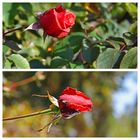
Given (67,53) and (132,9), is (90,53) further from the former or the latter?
(132,9)

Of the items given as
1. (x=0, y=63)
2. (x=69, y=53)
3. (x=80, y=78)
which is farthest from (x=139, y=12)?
(x=80, y=78)

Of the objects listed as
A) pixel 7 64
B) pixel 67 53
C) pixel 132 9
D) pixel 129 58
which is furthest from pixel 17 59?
pixel 132 9

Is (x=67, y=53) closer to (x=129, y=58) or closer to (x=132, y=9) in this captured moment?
(x=129, y=58)

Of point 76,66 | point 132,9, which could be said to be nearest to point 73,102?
point 76,66

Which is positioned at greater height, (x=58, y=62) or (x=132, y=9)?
(x=132, y=9)

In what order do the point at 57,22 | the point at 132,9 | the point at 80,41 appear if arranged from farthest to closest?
the point at 132,9 → the point at 80,41 → the point at 57,22

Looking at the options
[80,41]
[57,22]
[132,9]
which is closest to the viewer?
[57,22]

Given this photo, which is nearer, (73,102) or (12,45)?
(73,102)
